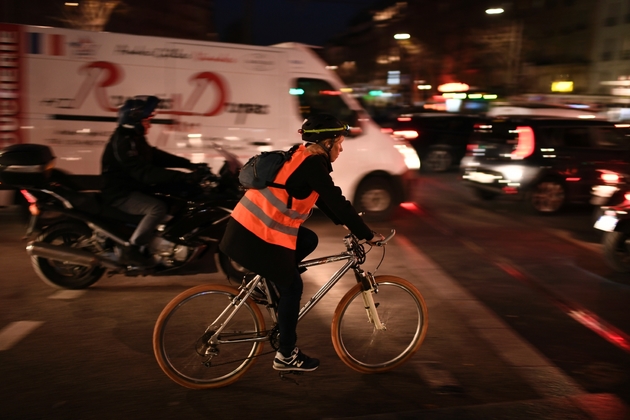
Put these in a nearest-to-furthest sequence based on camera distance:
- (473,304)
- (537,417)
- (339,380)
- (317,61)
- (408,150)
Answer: (537,417) → (339,380) → (473,304) → (317,61) → (408,150)

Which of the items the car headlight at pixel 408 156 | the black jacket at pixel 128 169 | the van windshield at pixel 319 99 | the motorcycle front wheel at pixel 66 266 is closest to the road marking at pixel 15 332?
the motorcycle front wheel at pixel 66 266

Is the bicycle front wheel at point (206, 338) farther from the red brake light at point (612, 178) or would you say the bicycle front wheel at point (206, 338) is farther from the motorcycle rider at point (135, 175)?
the red brake light at point (612, 178)

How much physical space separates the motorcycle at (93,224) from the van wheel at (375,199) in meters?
3.35

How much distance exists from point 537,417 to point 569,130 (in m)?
8.09

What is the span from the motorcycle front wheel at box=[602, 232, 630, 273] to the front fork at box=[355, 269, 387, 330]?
13.8 ft

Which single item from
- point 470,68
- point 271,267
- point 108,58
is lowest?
point 271,267

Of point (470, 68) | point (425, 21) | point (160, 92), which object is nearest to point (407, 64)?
point (425, 21)

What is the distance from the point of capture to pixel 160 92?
829 cm

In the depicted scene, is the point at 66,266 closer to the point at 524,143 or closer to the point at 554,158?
the point at 524,143

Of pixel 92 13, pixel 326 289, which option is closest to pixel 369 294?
pixel 326 289

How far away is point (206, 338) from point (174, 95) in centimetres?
503

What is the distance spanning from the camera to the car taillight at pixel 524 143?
35.0ft

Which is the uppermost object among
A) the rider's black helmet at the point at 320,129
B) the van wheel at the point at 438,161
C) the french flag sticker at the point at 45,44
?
the french flag sticker at the point at 45,44

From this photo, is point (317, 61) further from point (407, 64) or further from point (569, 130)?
point (407, 64)
